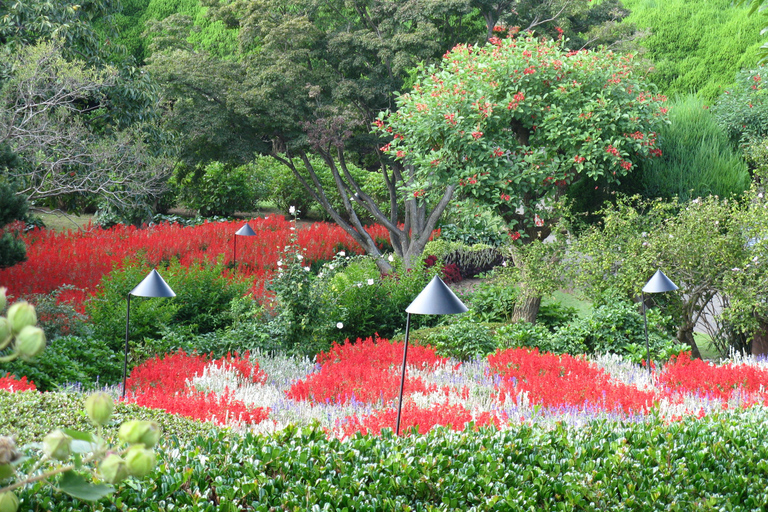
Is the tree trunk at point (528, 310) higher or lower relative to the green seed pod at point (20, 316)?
lower

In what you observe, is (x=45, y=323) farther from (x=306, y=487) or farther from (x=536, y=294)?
(x=536, y=294)

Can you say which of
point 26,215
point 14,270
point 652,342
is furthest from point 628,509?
point 14,270

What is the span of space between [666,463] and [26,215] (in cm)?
619

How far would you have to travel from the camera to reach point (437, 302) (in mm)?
3697

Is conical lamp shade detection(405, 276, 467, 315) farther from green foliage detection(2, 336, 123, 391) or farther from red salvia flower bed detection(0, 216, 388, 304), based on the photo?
→ red salvia flower bed detection(0, 216, 388, 304)

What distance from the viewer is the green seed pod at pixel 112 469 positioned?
57 cm

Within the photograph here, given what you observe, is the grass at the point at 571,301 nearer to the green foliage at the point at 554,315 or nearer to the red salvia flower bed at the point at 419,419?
the green foliage at the point at 554,315

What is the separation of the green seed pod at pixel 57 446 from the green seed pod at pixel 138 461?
0.07 metres

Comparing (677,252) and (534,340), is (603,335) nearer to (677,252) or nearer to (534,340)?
(534,340)

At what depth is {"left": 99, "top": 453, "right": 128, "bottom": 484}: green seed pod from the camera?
573mm

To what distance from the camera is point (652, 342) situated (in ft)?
21.1

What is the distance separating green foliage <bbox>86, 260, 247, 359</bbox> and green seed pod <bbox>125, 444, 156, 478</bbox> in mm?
5733

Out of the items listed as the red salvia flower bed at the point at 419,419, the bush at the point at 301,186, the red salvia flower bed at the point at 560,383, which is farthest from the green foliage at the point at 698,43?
the red salvia flower bed at the point at 419,419

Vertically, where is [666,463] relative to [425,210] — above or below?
below
